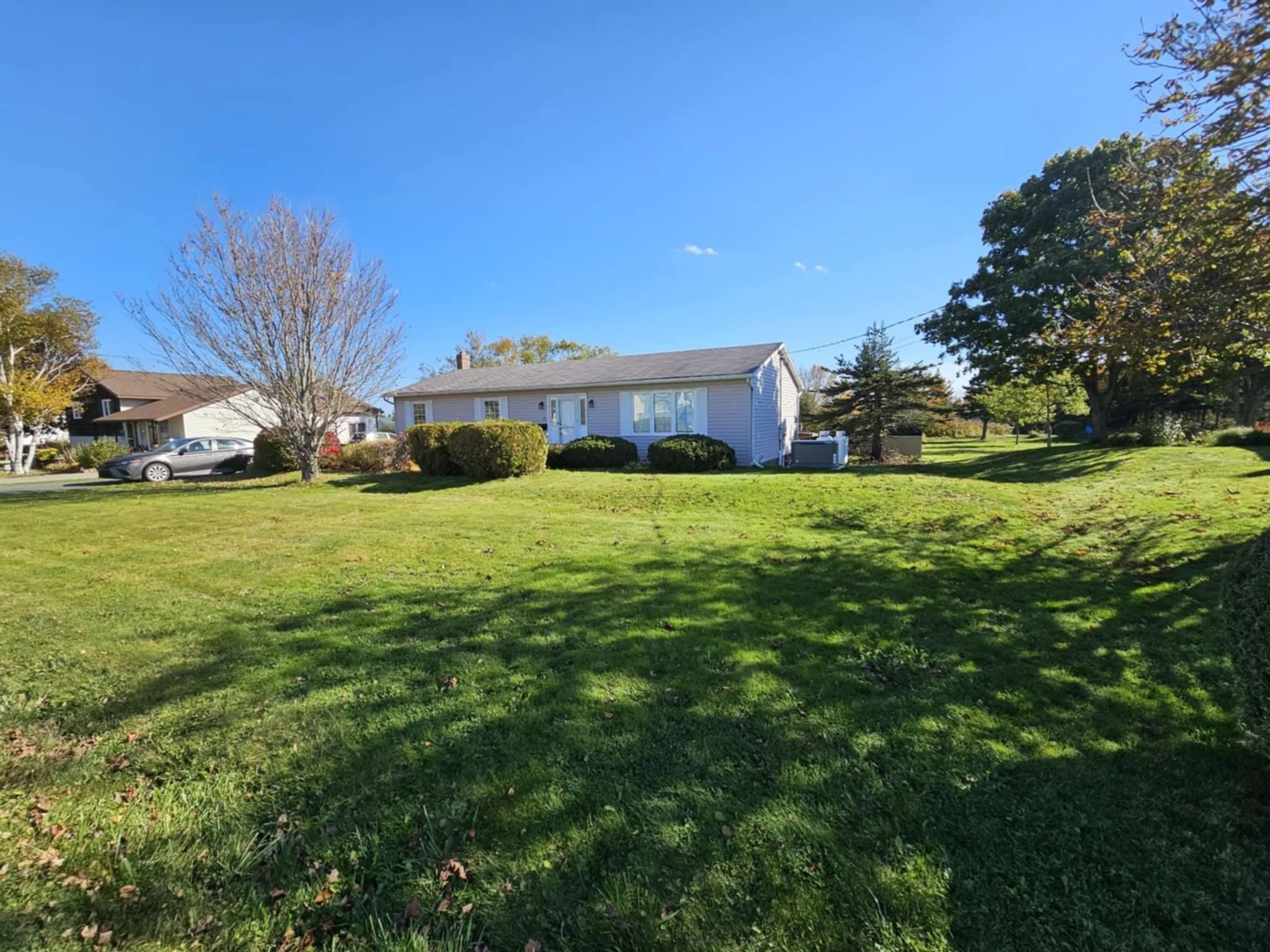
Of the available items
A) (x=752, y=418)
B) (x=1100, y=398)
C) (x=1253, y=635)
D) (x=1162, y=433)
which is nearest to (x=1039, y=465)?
(x=1162, y=433)

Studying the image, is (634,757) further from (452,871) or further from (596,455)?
(596,455)

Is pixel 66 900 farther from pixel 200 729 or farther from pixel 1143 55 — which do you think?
pixel 1143 55

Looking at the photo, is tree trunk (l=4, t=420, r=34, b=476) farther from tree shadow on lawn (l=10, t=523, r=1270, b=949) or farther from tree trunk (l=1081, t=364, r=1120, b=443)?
tree trunk (l=1081, t=364, r=1120, b=443)

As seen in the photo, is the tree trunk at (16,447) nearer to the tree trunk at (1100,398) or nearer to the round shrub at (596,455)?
the round shrub at (596,455)

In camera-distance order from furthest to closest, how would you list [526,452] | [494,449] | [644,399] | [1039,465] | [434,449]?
[644,399], [1039,465], [434,449], [526,452], [494,449]

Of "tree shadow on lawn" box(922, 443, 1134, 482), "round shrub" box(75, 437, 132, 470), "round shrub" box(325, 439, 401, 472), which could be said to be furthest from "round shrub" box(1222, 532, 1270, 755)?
"round shrub" box(75, 437, 132, 470)

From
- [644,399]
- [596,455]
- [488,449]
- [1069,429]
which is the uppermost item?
[644,399]

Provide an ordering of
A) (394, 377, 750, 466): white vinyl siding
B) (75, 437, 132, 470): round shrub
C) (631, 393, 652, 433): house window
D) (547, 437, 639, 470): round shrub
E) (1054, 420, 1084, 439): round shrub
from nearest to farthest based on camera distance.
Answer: (547, 437, 639, 470): round shrub → (394, 377, 750, 466): white vinyl siding → (631, 393, 652, 433): house window → (75, 437, 132, 470): round shrub → (1054, 420, 1084, 439): round shrub

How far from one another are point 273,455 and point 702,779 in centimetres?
1862

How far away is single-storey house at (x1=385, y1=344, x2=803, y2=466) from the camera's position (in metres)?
17.4

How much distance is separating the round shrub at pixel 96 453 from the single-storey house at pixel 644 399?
1628 cm

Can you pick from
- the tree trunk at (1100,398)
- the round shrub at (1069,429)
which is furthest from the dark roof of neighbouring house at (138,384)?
the round shrub at (1069,429)

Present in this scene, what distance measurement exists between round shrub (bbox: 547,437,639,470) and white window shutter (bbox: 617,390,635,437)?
1533 millimetres

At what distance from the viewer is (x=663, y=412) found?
60.3 feet
